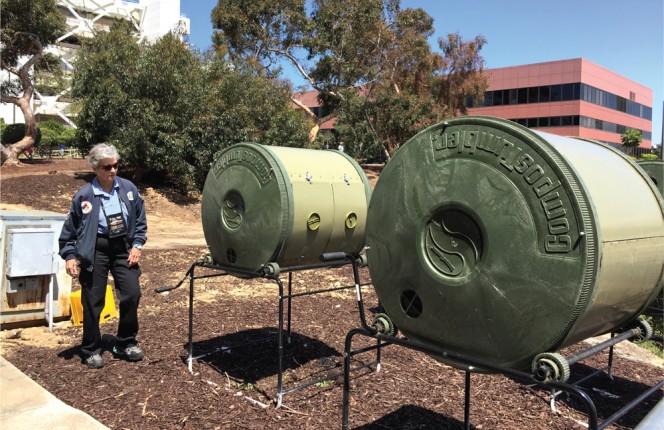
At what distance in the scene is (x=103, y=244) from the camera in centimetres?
490

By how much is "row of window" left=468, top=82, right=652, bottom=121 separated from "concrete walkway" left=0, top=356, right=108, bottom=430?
184 ft

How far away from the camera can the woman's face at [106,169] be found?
4773mm

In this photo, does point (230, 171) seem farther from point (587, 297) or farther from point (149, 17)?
point (149, 17)

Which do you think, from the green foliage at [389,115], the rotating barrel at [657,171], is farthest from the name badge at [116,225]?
the green foliage at [389,115]

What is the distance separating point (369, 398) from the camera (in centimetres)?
454

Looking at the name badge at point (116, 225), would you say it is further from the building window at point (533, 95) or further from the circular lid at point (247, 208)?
the building window at point (533, 95)

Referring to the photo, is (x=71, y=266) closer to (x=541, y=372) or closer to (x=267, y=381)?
(x=267, y=381)

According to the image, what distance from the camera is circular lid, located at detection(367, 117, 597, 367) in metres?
2.20

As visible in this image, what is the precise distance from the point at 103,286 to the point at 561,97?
55.4 m

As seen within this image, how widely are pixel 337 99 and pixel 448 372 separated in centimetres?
3010

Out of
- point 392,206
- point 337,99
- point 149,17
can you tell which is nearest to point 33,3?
point 337,99

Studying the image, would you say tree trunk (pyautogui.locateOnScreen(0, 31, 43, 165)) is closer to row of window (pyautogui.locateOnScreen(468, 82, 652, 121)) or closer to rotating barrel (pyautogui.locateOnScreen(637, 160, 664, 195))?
rotating barrel (pyautogui.locateOnScreen(637, 160, 664, 195))

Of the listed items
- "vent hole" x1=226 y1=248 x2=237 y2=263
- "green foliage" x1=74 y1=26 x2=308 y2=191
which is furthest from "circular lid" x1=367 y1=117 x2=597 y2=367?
"green foliage" x1=74 y1=26 x2=308 y2=191

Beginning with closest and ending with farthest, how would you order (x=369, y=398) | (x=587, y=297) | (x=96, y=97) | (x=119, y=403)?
1. (x=587, y=297)
2. (x=119, y=403)
3. (x=369, y=398)
4. (x=96, y=97)
